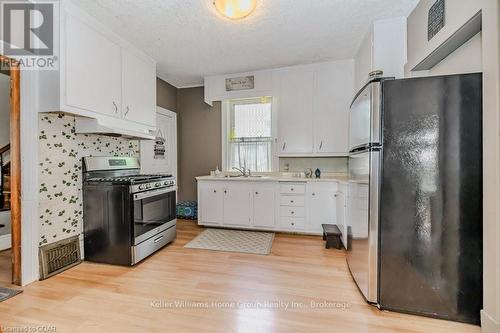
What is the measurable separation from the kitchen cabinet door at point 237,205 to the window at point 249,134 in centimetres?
58

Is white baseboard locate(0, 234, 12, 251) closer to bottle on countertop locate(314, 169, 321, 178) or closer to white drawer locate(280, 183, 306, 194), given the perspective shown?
white drawer locate(280, 183, 306, 194)

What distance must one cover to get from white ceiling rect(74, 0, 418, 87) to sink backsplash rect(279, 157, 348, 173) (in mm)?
1503

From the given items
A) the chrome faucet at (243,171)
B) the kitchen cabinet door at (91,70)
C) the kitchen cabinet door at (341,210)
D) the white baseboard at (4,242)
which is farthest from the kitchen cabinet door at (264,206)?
the white baseboard at (4,242)

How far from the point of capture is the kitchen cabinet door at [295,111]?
3.57m

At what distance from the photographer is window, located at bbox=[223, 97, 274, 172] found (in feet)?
13.2

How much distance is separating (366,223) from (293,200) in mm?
1664

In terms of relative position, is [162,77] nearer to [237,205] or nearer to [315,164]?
[237,205]

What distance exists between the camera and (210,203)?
3.78 m

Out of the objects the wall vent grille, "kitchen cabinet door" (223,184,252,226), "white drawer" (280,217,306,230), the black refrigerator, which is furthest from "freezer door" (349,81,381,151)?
the wall vent grille

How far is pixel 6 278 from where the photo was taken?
211cm

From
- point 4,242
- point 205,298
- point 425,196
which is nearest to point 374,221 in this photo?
point 425,196

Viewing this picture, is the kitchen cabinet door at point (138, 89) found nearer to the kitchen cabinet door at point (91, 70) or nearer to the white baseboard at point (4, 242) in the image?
the kitchen cabinet door at point (91, 70)

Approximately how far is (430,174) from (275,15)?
198 cm

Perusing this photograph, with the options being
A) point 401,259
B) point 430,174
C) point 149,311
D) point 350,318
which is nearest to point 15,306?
point 149,311
